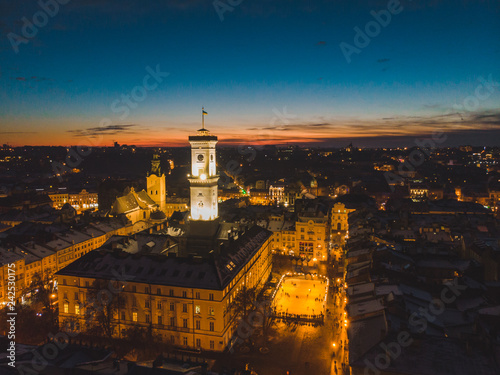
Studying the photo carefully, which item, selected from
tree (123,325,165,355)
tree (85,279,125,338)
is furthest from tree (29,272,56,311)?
tree (123,325,165,355)

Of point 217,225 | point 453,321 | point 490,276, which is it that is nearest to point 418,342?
point 453,321

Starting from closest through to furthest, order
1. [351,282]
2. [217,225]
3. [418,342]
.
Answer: [418,342], [351,282], [217,225]

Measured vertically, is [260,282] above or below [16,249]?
below

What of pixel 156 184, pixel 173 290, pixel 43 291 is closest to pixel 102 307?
pixel 173 290

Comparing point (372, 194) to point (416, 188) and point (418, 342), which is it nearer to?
point (416, 188)

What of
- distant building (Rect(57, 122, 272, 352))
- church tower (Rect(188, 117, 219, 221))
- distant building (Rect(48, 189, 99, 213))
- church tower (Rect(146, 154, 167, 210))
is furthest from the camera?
distant building (Rect(48, 189, 99, 213))

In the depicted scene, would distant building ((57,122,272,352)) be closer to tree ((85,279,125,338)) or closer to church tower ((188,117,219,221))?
tree ((85,279,125,338))
